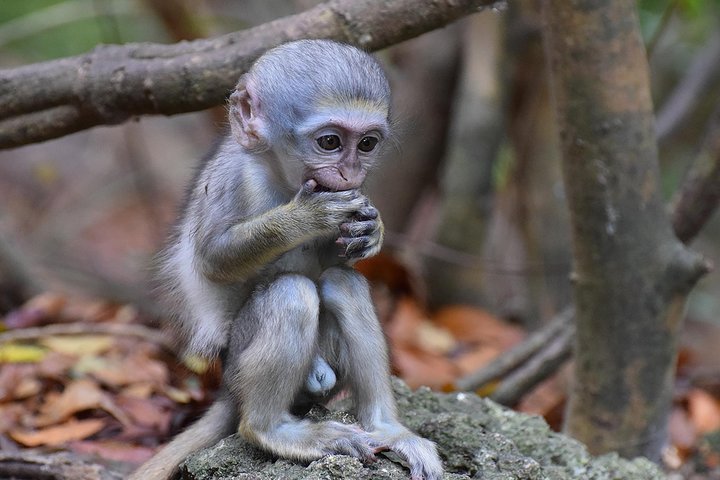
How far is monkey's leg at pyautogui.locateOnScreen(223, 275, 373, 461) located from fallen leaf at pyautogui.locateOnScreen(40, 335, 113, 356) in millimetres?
2572

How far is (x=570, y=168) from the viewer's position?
490cm

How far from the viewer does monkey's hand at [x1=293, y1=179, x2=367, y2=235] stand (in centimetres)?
371

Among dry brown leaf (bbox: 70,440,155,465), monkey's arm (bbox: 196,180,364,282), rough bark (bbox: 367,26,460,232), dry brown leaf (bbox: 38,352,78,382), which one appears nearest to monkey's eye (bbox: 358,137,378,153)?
monkey's arm (bbox: 196,180,364,282)

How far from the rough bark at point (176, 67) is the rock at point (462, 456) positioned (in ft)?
5.14

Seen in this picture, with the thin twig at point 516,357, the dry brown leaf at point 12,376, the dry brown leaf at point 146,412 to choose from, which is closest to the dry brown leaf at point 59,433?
the dry brown leaf at point 146,412

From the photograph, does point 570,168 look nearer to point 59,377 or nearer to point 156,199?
point 59,377

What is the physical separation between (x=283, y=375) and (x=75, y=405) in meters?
1.96

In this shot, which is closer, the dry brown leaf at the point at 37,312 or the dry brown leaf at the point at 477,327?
the dry brown leaf at the point at 37,312

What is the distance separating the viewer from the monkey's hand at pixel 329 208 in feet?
12.2

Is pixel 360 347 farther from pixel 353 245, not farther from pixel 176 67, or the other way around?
pixel 176 67

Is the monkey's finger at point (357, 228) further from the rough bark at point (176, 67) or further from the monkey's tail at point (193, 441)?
the rough bark at point (176, 67)

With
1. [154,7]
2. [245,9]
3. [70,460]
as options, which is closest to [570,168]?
[70,460]

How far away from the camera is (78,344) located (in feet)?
20.2

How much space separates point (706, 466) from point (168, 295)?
11.6ft
